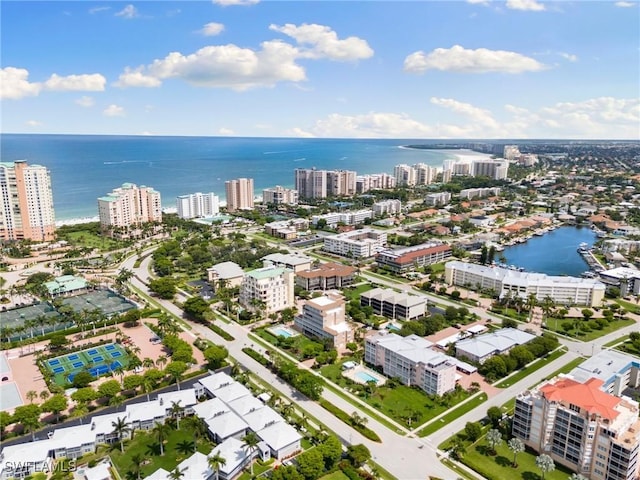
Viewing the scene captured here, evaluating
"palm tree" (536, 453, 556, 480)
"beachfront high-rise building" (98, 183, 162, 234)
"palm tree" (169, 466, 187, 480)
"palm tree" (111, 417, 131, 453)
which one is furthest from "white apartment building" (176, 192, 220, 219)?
"palm tree" (536, 453, 556, 480)

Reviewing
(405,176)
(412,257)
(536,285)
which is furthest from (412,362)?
(405,176)

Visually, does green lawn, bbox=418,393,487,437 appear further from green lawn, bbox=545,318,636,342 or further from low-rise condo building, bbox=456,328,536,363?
green lawn, bbox=545,318,636,342

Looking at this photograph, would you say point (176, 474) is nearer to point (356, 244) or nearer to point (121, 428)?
→ point (121, 428)

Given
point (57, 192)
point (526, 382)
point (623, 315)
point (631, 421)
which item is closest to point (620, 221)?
point (623, 315)

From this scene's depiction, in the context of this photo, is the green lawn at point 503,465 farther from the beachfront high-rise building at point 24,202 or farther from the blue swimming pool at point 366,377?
the beachfront high-rise building at point 24,202

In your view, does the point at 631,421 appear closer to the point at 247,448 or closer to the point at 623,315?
the point at 247,448
